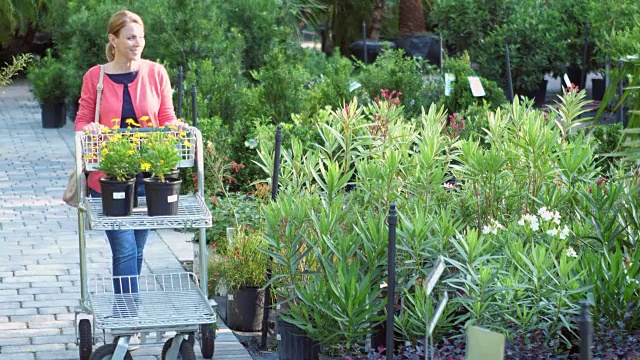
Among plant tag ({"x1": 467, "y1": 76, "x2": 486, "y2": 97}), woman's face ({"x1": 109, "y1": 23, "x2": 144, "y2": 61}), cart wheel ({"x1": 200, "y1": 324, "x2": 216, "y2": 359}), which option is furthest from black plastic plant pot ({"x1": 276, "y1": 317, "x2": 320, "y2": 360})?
plant tag ({"x1": 467, "y1": 76, "x2": 486, "y2": 97})

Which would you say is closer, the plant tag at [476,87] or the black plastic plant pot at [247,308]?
the black plastic plant pot at [247,308]

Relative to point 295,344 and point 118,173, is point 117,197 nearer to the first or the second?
point 118,173

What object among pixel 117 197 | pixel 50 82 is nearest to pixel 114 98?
pixel 117 197

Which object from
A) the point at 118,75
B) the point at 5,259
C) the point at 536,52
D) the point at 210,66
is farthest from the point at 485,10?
the point at 118,75

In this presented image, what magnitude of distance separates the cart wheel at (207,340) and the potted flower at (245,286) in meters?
0.68

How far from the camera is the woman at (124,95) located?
16.3 ft

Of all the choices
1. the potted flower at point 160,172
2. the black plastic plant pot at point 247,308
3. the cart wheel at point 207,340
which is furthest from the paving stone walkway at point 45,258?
A: the potted flower at point 160,172

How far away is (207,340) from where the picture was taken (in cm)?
487

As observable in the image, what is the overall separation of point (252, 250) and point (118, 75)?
128 cm

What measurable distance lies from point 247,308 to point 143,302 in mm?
990

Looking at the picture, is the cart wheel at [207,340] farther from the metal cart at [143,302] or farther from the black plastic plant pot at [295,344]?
the black plastic plant pot at [295,344]

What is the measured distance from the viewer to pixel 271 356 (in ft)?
17.1

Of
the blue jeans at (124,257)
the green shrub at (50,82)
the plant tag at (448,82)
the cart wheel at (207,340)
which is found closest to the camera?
the cart wheel at (207,340)

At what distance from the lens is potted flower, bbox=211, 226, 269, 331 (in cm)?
559
